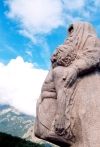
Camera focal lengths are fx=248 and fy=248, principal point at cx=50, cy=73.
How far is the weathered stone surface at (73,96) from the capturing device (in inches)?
181

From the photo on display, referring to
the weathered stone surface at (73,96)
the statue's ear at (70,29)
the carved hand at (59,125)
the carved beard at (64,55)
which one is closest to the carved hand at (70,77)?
the weathered stone surface at (73,96)

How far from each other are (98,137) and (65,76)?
130cm

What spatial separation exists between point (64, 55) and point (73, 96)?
91cm

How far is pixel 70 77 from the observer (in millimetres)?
4852

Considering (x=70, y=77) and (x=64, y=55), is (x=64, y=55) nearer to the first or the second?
(x=64, y=55)

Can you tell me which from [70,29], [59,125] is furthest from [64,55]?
[59,125]

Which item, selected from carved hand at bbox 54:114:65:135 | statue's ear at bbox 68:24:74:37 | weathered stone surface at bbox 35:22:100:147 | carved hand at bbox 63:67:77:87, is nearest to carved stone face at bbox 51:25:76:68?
weathered stone surface at bbox 35:22:100:147

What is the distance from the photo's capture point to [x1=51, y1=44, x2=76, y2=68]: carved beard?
5.17 m

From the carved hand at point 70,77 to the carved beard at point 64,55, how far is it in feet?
0.97

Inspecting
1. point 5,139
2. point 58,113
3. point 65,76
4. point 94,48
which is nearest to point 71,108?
point 58,113

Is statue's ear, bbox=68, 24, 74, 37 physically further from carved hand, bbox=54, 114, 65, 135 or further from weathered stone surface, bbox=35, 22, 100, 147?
carved hand, bbox=54, 114, 65, 135

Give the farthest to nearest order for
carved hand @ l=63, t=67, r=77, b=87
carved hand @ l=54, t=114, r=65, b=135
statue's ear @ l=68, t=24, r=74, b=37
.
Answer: statue's ear @ l=68, t=24, r=74, b=37, carved hand @ l=63, t=67, r=77, b=87, carved hand @ l=54, t=114, r=65, b=135

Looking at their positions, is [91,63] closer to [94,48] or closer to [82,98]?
[94,48]

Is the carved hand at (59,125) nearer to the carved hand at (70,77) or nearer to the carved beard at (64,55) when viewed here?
the carved hand at (70,77)
